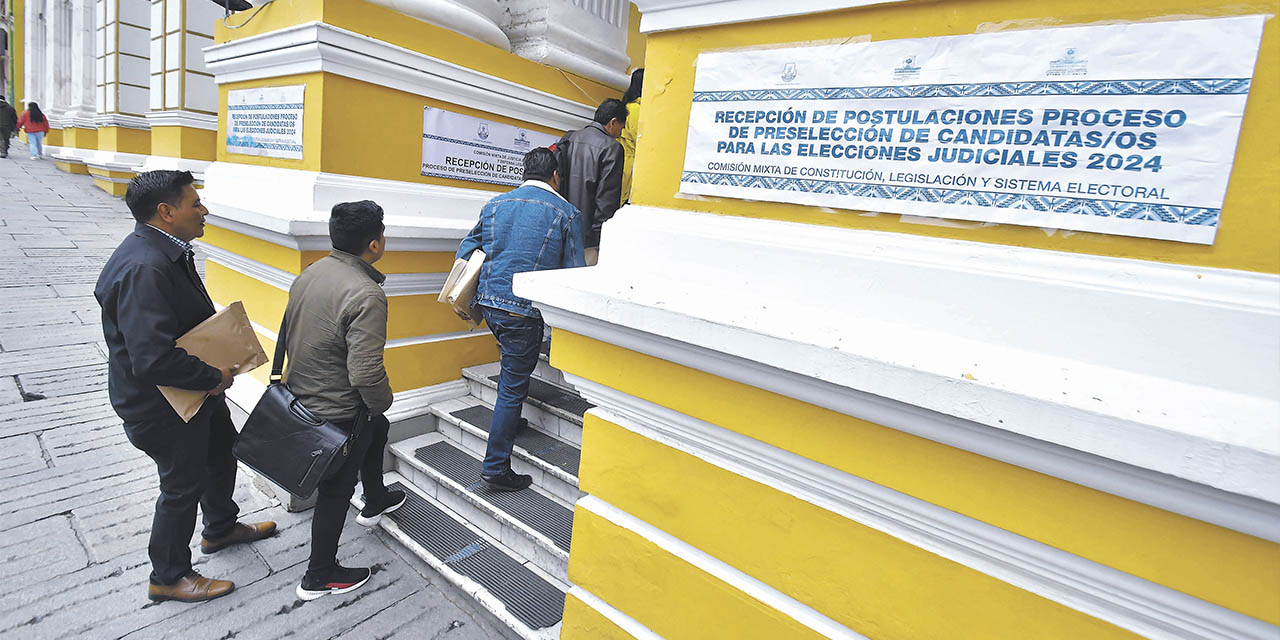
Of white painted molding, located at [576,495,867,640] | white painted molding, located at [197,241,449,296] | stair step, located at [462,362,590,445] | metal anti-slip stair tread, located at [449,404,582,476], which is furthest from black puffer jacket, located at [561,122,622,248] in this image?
white painted molding, located at [576,495,867,640]

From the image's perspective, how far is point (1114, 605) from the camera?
3.71 ft

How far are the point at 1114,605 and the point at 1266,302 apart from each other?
0.62 m

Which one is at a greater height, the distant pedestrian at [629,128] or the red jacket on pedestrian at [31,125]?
the red jacket on pedestrian at [31,125]

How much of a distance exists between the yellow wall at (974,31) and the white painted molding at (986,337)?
3 centimetres

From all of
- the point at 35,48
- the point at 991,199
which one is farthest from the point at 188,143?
the point at 35,48

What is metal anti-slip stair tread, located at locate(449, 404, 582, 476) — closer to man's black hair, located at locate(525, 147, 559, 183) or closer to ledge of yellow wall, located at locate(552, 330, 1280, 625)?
man's black hair, located at locate(525, 147, 559, 183)

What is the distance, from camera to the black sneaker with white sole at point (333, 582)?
2623 mm

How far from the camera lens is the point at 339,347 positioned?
95.2 inches

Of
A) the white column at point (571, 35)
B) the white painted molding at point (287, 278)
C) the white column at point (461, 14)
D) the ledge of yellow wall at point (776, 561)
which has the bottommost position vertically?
the ledge of yellow wall at point (776, 561)

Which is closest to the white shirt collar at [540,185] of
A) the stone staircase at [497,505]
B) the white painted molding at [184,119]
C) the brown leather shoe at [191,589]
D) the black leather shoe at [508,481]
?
the stone staircase at [497,505]

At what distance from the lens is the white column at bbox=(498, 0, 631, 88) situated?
4.62 meters

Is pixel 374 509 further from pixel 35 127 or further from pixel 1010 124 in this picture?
pixel 35 127

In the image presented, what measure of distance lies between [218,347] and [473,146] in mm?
2280

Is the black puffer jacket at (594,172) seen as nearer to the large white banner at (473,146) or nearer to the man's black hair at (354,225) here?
the large white banner at (473,146)
